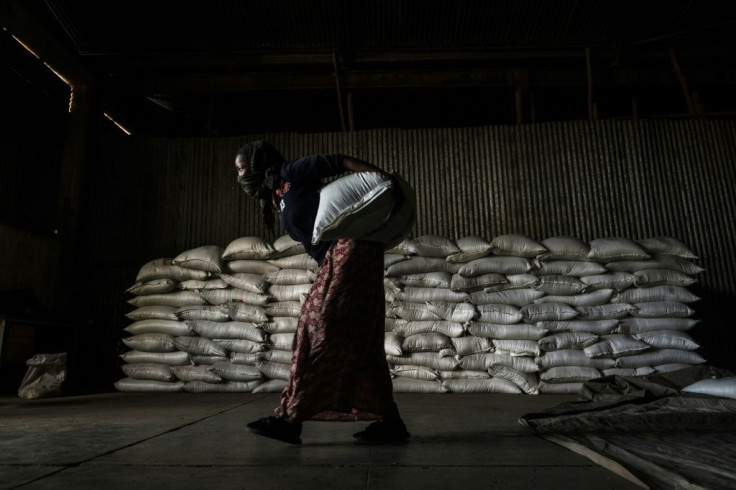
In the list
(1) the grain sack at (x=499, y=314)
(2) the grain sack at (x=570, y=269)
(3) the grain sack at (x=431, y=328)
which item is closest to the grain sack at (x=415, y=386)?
(3) the grain sack at (x=431, y=328)

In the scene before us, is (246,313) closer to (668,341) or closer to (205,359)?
(205,359)

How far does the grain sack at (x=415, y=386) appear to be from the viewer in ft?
11.3

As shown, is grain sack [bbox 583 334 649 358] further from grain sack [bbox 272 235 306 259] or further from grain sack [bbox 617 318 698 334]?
grain sack [bbox 272 235 306 259]

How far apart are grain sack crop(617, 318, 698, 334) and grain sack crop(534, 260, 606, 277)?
0.42m

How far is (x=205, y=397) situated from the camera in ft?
10.9

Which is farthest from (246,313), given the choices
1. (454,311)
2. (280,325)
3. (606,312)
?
(606,312)

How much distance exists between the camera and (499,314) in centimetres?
350

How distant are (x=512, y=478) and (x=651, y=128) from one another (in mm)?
4445

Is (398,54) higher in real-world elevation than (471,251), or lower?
higher

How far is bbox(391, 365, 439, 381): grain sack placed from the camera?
3465 mm

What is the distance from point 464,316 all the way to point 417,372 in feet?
1.75

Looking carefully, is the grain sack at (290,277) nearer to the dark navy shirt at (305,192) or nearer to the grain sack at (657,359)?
the dark navy shirt at (305,192)

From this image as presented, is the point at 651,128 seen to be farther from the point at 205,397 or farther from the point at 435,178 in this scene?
the point at 205,397

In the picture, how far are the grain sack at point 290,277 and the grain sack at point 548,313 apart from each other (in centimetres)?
160
